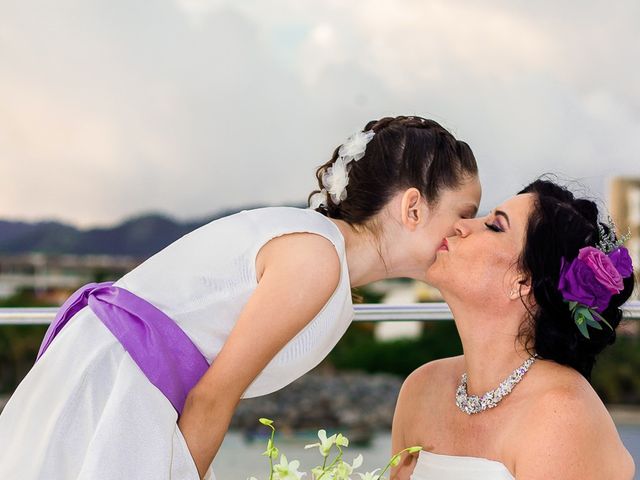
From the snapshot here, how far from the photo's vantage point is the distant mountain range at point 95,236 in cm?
3372

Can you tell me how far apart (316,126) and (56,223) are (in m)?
11.0

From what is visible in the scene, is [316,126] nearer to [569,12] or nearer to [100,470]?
[569,12]

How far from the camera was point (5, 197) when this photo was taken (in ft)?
107

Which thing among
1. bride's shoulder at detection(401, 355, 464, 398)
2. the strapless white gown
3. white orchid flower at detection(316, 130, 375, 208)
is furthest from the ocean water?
white orchid flower at detection(316, 130, 375, 208)

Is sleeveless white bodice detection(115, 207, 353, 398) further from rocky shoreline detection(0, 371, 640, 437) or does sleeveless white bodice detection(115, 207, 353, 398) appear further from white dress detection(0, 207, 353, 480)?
rocky shoreline detection(0, 371, 640, 437)

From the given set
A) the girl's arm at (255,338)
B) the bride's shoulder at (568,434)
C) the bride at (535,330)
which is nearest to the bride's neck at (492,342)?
the bride at (535,330)

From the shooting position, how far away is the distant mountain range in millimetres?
Result: 33719

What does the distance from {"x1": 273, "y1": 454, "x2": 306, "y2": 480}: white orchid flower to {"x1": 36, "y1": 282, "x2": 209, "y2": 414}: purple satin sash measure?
1.25 ft

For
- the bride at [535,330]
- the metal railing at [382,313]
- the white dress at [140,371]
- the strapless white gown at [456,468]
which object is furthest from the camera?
the metal railing at [382,313]

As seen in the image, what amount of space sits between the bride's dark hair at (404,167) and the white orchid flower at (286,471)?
69 cm

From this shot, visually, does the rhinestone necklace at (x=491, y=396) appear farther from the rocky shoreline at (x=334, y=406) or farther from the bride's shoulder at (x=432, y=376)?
the rocky shoreline at (x=334, y=406)

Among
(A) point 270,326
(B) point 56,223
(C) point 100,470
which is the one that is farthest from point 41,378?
(B) point 56,223

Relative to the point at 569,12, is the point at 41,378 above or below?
above

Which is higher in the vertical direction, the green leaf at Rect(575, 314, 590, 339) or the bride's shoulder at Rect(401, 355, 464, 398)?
the green leaf at Rect(575, 314, 590, 339)
